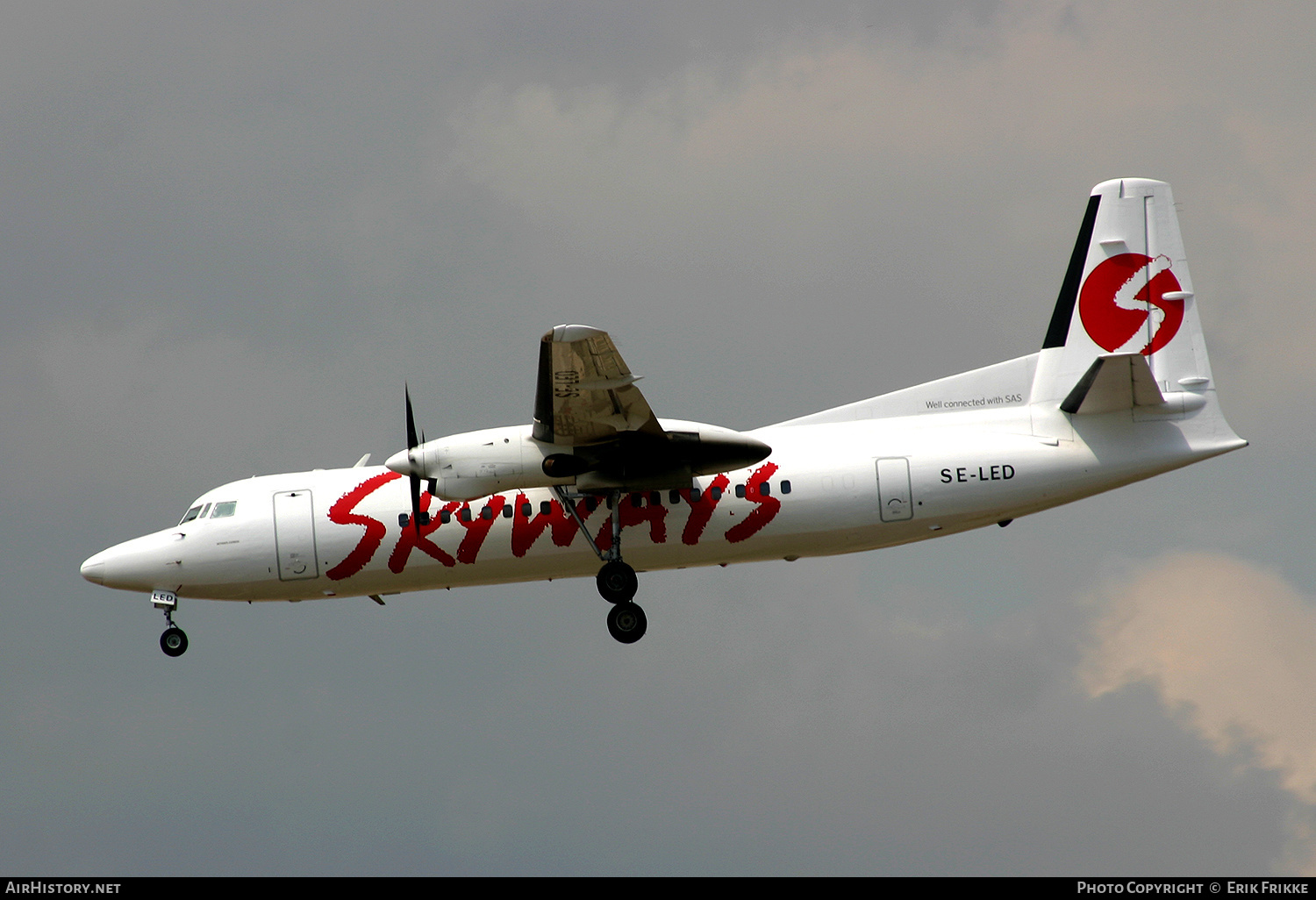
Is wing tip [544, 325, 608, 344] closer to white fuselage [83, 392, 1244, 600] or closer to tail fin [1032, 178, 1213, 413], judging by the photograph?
white fuselage [83, 392, 1244, 600]

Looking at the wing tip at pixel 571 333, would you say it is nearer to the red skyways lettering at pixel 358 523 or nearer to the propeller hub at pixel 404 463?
the propeller hub at pixel 404 463

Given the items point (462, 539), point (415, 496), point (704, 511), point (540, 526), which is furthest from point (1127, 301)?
point (415, 496)


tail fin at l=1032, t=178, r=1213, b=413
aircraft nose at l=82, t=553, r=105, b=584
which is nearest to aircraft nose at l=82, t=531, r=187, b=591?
aircraft nose at l=82, t=553, r=105, b=584

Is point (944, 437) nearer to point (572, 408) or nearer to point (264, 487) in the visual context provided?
point (572, 408)

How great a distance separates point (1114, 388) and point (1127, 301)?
243 centimetres

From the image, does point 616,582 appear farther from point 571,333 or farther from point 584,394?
point 571,333

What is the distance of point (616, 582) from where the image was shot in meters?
25.9

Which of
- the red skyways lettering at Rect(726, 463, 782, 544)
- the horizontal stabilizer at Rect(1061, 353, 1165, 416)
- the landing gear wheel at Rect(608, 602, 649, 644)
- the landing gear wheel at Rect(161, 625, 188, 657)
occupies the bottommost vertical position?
the landing gear wheel at Rect(608, 602, 649, 644)

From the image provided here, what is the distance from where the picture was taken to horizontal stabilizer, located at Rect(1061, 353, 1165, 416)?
25.0 m

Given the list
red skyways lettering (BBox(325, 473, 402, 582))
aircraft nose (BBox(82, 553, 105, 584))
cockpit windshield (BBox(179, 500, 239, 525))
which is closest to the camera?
red skyways lettering (BBox(325, 473, 402, 582))

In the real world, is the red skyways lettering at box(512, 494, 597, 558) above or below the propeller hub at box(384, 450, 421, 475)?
below

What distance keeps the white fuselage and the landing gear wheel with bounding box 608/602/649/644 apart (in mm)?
747
